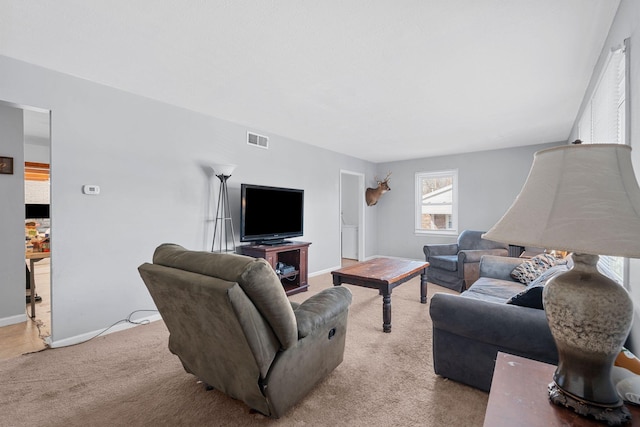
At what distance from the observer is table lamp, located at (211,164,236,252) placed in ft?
11.6

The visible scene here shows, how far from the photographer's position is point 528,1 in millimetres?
1659

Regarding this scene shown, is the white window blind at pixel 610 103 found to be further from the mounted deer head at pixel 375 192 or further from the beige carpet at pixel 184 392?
the mounted deer head at pixel 375 192

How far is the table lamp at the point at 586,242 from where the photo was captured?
0.75 m

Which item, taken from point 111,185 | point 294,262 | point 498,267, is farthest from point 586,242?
point 294,262

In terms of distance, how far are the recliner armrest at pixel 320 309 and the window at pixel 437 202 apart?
4.81 meters

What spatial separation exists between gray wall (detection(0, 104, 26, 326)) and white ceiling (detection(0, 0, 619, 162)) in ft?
4.04

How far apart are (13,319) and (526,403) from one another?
178 inches

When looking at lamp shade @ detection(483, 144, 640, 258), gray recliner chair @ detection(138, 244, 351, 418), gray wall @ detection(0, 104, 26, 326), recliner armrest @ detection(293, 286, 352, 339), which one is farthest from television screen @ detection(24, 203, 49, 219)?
lamp shade @ detection(483, 144, 640, 258)

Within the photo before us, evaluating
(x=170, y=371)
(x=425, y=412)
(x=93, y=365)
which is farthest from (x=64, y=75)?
(x=425, y=412)

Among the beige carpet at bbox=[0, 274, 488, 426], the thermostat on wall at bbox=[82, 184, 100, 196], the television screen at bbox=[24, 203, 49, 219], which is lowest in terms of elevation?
the beige carpet at bbox=[0, 274, 488, 426]

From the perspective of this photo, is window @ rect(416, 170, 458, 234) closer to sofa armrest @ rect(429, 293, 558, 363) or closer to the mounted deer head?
the mounted deer head

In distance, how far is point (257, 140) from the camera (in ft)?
13.8

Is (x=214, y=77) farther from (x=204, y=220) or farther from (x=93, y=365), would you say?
(x=93, y=365)

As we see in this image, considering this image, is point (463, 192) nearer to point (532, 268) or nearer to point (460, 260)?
point (460, 260)
